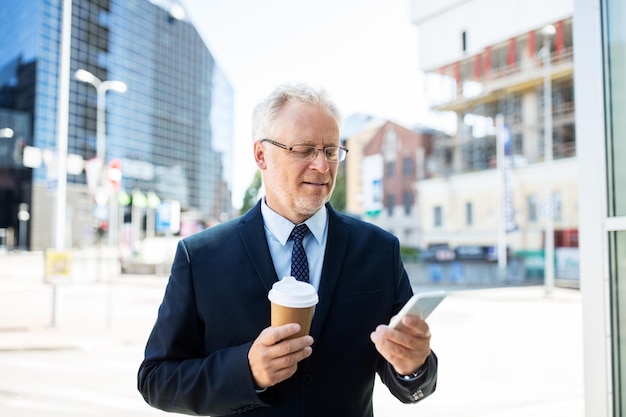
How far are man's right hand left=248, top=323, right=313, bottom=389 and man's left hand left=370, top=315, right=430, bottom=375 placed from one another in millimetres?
211

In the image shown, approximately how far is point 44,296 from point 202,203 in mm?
72488

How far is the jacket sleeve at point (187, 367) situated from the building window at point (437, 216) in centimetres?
4078

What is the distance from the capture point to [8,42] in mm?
70125

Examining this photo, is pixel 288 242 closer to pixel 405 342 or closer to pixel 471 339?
pixel 405 342

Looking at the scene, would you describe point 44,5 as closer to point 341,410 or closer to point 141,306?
point 141,306

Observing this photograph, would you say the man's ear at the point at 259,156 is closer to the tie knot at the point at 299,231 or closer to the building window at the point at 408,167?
the tie knot at the point at 299,231

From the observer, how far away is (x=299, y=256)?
2.08 meters

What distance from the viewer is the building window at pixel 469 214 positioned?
39062 millimetres

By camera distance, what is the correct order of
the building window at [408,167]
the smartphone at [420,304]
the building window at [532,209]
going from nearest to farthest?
the smartphone at [420,304], the building window at [532,209], the building window at [408,167]

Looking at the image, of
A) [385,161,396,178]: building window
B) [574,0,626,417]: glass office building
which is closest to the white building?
[385,161,396,178]: building window

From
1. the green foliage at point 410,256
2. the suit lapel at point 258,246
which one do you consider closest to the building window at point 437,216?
the green foliage at point 410,256

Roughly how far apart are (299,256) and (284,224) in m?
0.15

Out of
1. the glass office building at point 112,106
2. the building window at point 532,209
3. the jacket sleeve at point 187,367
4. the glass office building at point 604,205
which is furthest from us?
the glass office building at point 112,106

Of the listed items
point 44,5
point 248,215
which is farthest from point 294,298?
point 44,5
